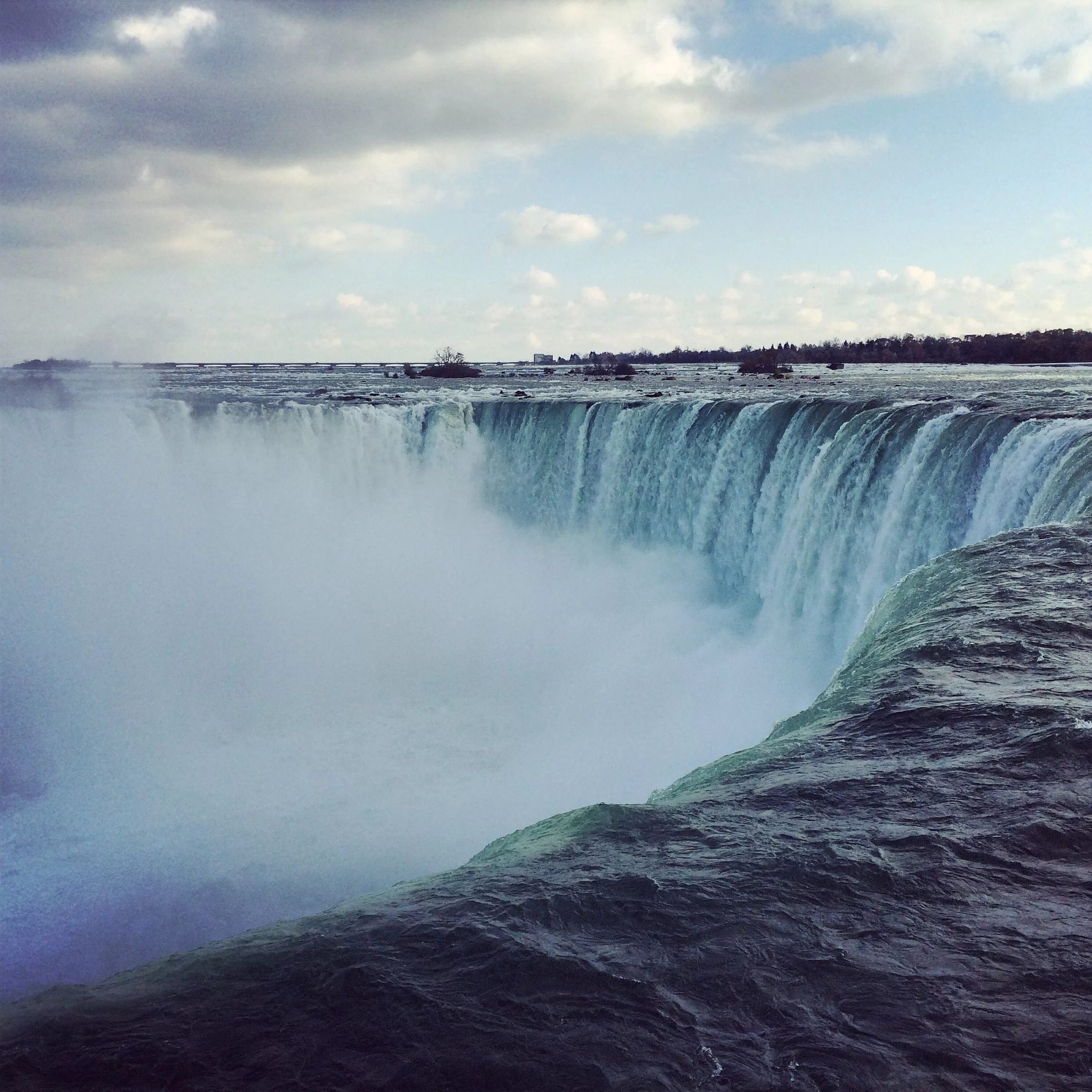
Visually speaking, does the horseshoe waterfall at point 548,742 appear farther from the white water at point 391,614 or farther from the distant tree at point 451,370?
the distant tree at point 451,370

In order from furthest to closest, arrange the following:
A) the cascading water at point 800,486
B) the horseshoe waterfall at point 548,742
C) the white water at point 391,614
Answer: the cascading water at point 800,486
the white water at point 391,614
the horseshoe waterfall at point 548,742

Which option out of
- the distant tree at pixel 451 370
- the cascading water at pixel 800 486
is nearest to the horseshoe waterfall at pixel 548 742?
the cascading water at pixel 800 486

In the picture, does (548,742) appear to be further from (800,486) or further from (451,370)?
(451,370)

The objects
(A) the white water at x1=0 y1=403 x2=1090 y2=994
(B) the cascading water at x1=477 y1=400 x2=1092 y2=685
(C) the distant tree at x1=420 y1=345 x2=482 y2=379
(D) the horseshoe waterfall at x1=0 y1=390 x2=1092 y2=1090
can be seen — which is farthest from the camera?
(C) the distant tree at x1=420 y1=345 x2=482 y2=379

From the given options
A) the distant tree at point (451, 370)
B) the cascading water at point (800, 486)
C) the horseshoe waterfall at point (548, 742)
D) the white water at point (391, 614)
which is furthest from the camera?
the distant tree at point (451, 370)

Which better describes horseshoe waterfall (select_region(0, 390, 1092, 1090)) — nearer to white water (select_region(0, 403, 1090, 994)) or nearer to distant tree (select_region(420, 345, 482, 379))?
white water (select_region(0, 403, 1090, 994))

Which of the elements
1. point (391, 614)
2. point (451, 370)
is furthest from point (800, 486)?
point (451, 370)

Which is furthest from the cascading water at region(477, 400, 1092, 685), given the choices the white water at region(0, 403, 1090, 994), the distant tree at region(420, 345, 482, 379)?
the distant tree at region(420, 345, 482, 379)

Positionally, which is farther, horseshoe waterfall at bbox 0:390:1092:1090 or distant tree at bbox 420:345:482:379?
distant tree at bbox 420:345:482:379
